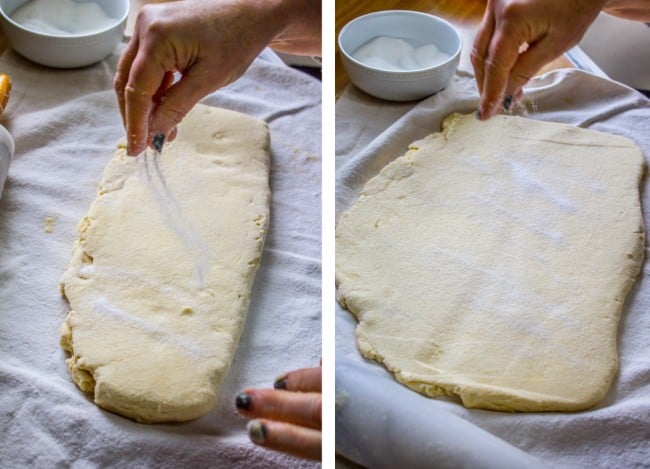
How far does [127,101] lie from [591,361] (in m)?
0.53

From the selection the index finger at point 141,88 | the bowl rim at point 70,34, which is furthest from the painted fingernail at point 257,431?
the bowl rim at point 70,34

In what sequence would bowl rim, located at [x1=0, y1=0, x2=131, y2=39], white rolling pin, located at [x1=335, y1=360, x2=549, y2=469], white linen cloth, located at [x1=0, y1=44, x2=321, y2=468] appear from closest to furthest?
white rolling pin, located at [x1=335, y1=360, x2=549, y2=469]
white linen cloth, located at [x1=0, y1=44, x2=321, y2=468]
bowl rim, located at [x1=0, y1=0, x2=131, y2=39]

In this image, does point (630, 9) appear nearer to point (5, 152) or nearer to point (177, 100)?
point (177, 100)

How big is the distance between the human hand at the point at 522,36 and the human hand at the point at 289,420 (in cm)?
32

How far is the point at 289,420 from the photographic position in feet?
2.01

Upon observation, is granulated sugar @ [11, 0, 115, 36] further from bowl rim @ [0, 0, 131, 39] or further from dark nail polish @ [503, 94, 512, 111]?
dark nail polish @ [503, 94, 512, 111]

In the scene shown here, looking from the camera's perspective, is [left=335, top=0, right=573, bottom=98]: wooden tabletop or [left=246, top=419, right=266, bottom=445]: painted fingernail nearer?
[left=246, top=419, right=266, bottom=445]: painted fingernail

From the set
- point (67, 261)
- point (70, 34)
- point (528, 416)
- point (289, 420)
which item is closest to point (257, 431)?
point (289, 420)

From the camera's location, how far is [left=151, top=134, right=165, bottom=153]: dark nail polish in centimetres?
84

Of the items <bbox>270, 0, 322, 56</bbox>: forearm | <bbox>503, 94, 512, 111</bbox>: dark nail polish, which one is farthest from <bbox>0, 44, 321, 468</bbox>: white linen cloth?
<bbox>503, 94, 512, 111</bbox>: dark nail polish

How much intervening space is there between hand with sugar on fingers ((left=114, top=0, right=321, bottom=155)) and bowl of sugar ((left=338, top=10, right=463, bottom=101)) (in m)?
0.07

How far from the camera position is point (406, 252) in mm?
791

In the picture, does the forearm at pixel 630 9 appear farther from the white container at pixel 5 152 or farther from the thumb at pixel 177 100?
Answer: the white container at pixel 5 152

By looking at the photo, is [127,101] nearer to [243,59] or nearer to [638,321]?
[243,59]
